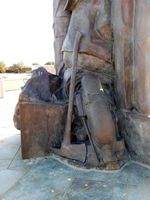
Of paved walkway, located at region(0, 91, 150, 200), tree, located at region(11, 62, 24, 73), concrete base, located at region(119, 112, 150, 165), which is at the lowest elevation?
paved walkway, located at region(0, 91, 150, 200)

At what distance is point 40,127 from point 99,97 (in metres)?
0.77

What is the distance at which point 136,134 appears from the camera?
7.54 feet

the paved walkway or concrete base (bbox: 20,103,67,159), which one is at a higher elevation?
concrete base (bbox: 20,103,67,159)

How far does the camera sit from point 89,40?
2424 millimetres

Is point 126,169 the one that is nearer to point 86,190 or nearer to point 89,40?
point 86,190

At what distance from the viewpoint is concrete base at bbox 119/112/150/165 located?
2201mm

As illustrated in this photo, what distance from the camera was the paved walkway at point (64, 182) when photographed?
1.78 meters

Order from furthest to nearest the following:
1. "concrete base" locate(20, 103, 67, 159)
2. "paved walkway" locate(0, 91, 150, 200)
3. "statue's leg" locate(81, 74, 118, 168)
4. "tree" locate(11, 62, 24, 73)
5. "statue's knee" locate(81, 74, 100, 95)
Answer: "tree" locate(11, 62, 24, 73) < "concrete base" locate(20, 103, 67, 159) < "statue's knee" locate(81, 74, 100, 95) < "statue's leg" locate(81, 74, 118, 168) < "paved walkway" locate(0, 91, 150, 200)

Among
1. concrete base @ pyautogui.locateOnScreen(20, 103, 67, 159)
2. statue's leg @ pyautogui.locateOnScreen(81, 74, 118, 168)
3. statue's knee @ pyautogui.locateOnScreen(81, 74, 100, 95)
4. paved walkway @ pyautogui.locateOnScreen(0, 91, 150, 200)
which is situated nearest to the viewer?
paved walkway @ pyautogui.locateOnScreen(0, 91, 150, 200)

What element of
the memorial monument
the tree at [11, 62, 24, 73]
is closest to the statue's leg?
the memorial monument

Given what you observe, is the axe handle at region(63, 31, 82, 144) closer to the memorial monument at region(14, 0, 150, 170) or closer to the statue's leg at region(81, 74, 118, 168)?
the memorial monument at region(14, 0, 150, 170)

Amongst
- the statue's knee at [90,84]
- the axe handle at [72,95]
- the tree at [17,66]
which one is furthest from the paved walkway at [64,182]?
the tree at [17,66]

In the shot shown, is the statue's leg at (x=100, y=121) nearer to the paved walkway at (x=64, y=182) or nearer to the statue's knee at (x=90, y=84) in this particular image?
the statue's knee at (x=90, y=84)

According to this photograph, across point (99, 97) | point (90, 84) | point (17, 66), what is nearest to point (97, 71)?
point (90, 84)
